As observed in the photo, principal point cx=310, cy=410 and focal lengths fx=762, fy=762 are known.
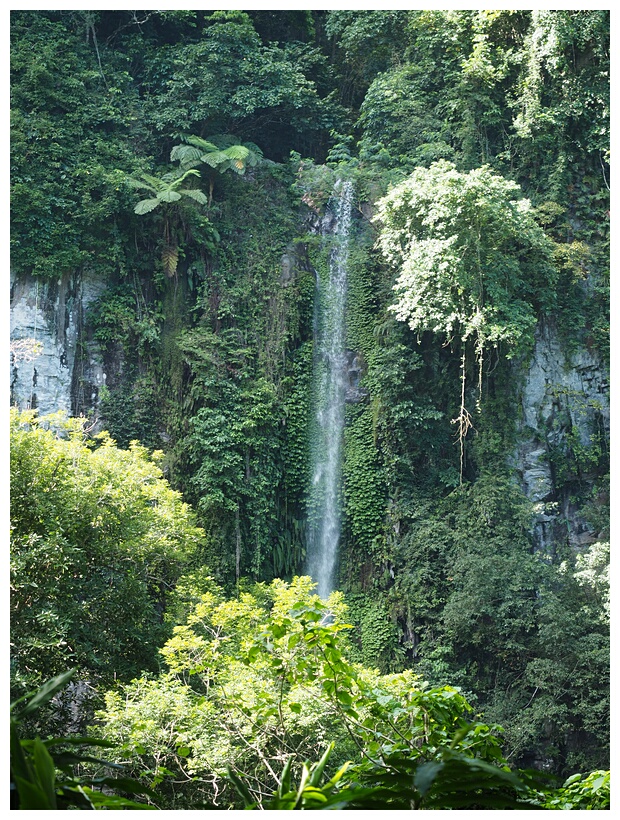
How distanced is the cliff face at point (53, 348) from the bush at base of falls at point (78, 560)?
1.59 meters

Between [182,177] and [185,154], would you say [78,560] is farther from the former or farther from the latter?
[185,154]

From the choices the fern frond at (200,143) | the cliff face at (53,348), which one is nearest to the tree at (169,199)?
the fern frond at (200,143)

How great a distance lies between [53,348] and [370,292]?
9.40ft

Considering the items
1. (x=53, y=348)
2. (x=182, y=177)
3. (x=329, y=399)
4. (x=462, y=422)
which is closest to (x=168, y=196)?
(x=182, y=177)

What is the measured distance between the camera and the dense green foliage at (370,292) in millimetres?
5840

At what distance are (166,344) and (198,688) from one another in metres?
3.16

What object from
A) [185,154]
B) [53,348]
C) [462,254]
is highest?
[185,154]

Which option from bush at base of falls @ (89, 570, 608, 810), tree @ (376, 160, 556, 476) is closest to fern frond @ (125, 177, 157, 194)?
tree @ (376, 160, 556, 476)

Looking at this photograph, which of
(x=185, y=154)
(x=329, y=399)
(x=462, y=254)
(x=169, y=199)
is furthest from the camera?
(x=329, y=399)

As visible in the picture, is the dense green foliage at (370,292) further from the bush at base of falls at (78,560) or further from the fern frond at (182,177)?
the bush at base of falls at (78,560)

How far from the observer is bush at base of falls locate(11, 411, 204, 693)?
4070mm

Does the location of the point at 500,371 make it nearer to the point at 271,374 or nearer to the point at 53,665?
the point at 271,374

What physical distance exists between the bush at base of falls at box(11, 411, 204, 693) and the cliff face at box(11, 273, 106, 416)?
159 centimetres

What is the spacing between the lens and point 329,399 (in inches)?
273
